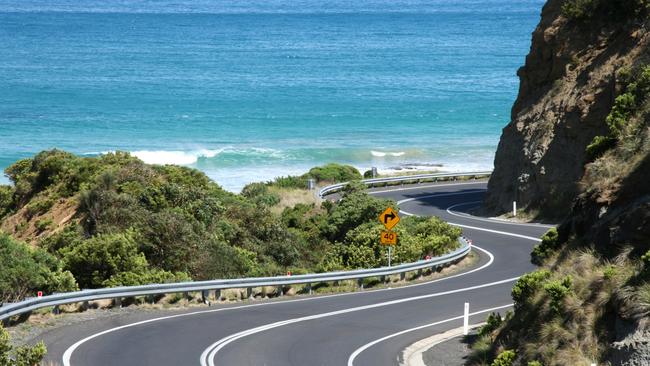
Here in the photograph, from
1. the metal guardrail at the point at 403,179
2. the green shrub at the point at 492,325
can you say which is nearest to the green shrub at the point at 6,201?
the metal guardrail at the point at 403,179

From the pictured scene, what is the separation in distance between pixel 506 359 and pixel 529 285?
1.93 metres

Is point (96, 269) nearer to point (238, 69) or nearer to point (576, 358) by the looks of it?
point (576, 358)

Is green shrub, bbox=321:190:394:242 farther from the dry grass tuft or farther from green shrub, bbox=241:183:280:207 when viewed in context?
green shrub, bbox=241:183:280:207

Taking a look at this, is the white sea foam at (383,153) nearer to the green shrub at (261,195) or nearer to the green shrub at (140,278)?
the green shrub at (261,195)

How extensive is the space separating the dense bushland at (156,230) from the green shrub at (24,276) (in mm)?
23

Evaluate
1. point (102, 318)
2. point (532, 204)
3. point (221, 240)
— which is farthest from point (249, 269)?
point (532, 204)

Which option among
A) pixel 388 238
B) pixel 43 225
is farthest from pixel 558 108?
pixel 43 225

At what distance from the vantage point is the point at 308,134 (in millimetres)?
88375

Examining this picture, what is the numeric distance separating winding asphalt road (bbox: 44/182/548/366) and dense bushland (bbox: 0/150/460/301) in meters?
2.50

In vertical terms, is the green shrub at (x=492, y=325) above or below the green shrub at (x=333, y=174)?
below

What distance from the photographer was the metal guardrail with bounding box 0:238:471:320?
19.4m

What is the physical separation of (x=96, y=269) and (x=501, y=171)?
1011 inches

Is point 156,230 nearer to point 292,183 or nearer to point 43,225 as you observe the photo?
point 43,225

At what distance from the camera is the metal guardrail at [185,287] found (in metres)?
19.4
